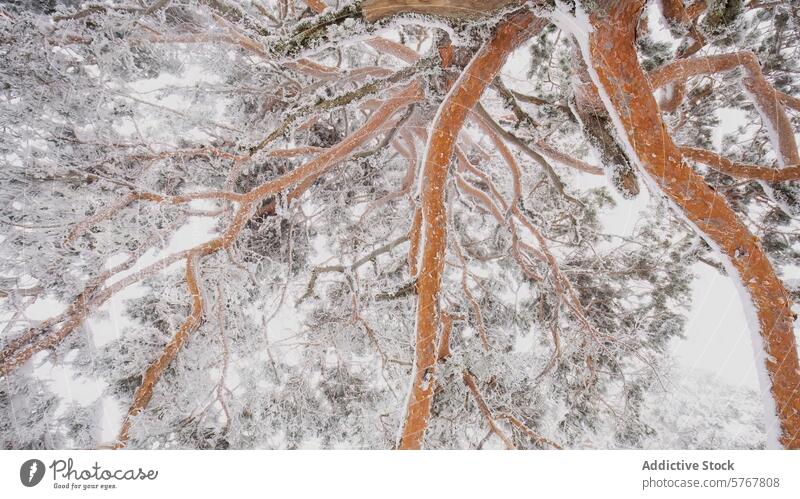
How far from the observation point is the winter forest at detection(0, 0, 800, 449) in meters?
0.91

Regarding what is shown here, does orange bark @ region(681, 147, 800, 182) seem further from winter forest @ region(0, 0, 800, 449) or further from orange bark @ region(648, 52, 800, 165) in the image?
orange bark @ region(648, 52, 800, 165)

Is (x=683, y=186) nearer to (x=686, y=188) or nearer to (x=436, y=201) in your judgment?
(x=686, y=188)

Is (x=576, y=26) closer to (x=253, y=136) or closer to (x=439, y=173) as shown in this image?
(x=439, y=173)

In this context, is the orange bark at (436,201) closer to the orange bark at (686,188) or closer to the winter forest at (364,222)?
the winter forest at (364,222)

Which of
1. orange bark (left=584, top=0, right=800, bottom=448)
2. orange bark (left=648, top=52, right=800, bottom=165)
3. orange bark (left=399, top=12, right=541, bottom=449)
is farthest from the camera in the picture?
orange bark (left=648, top=52, right=800, bottom=165)

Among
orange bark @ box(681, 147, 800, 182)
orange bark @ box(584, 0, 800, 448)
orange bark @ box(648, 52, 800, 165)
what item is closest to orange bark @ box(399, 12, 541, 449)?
orange bark @ box(584, 0, 800, 448)

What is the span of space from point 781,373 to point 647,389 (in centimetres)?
60
